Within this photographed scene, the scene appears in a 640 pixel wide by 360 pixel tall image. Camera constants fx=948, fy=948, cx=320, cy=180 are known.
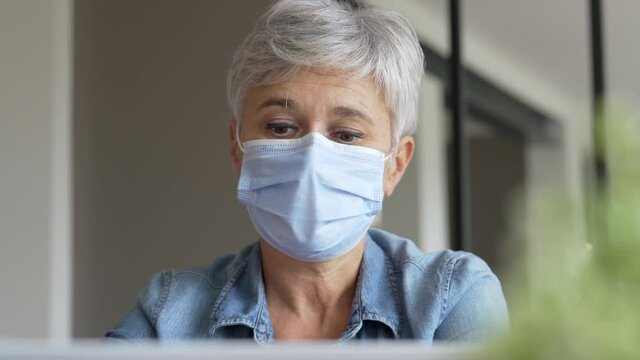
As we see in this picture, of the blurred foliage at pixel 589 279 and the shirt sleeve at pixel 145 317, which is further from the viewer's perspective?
the shirt sleeve at pixel 145 317

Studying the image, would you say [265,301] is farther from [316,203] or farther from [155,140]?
[155,140]

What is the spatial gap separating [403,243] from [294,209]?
0.15 meters

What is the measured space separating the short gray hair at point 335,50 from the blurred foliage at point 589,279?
99 centimetres

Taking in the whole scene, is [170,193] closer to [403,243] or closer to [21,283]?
[21,283]

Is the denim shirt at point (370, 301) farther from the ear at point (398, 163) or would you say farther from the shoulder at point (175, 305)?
the ear at point (398, 163)

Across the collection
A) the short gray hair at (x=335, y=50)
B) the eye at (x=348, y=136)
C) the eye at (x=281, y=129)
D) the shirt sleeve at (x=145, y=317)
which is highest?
the short gray hair at (x=335, y=50)

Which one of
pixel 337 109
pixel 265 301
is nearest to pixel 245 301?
pixel 265 301

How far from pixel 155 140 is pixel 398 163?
2.29 m

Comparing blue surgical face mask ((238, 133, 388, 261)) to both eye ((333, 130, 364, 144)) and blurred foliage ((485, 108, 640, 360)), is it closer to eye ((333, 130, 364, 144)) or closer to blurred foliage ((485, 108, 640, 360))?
eye ((333, 130, 364, 144))

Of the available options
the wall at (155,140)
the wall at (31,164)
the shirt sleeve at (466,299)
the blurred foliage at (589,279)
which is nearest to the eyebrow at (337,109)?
the shirt sleeve at (466,299)

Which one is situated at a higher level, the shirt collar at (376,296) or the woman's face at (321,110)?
the woman's face at (321,110)

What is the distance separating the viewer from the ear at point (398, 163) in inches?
50.3

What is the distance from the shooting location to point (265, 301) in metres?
1.15

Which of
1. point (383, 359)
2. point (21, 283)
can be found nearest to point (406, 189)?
point (21, 283)
